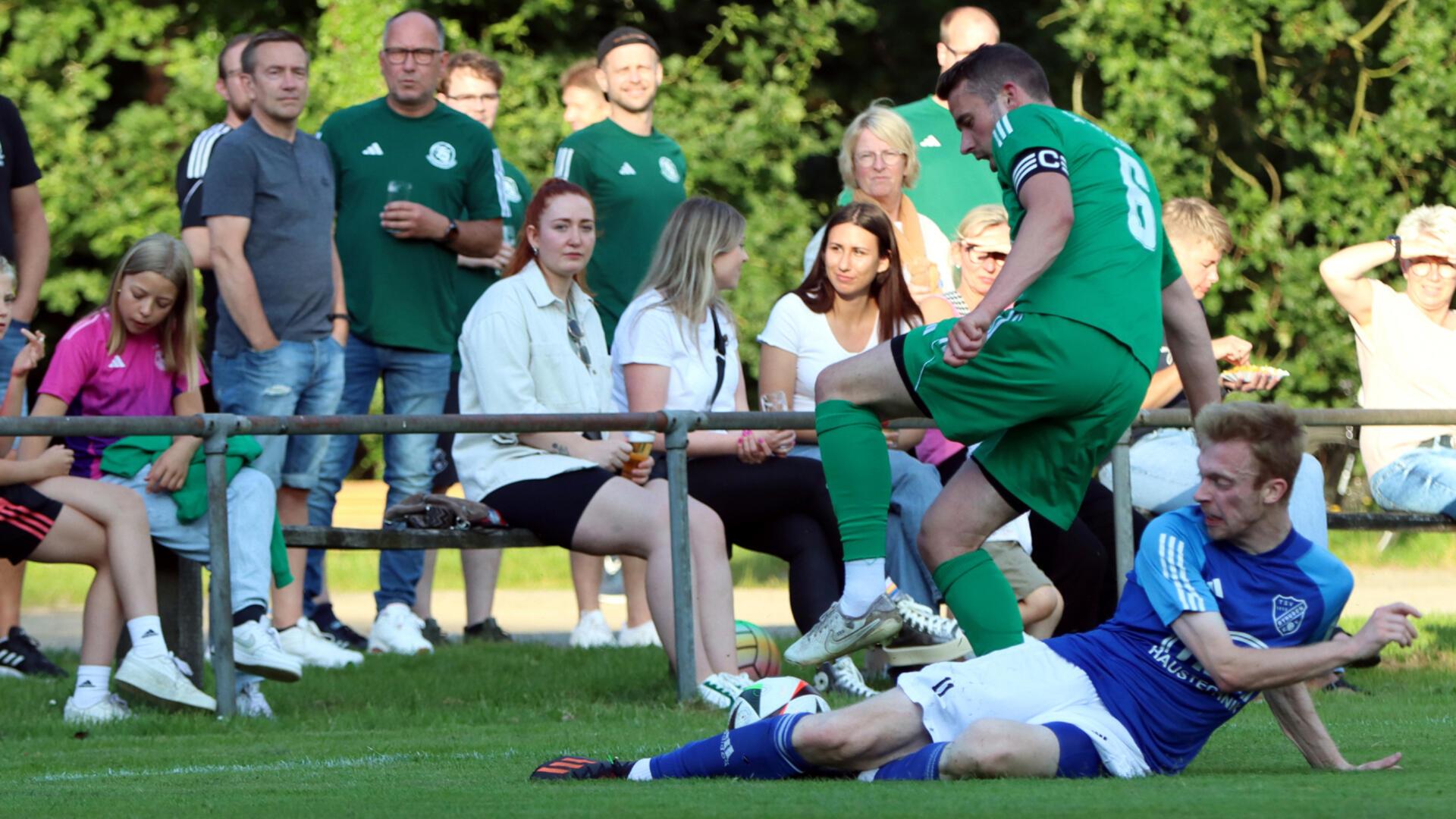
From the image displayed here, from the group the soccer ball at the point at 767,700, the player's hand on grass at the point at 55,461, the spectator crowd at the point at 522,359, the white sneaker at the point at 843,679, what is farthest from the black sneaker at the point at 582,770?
the player's hand on grass at the point at 55,461

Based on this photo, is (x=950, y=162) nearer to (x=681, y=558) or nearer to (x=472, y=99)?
(x=472, y=99)

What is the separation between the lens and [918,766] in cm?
493

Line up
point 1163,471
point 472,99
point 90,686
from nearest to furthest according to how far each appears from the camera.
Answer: point 90,686
point 1163,471
point 472,99

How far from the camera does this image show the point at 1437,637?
371 inches

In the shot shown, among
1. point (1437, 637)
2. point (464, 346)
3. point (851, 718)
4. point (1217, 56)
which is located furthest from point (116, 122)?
point (851, 718)

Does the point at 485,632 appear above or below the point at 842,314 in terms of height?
below

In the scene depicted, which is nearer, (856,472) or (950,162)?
(856,472)

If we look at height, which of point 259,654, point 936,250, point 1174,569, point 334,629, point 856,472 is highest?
point 936,250

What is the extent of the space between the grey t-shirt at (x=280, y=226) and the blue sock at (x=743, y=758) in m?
4.18

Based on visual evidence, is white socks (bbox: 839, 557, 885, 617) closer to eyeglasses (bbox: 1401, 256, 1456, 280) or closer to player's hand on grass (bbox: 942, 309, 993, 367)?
player's hand on grass (bbox: 942, 309, 993, 367)

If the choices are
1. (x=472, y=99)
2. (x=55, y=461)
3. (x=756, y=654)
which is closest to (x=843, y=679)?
(x=756, y=654)

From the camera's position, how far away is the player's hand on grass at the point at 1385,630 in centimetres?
452

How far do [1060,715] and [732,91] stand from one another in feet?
46.7

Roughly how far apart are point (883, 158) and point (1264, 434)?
13.8ft
